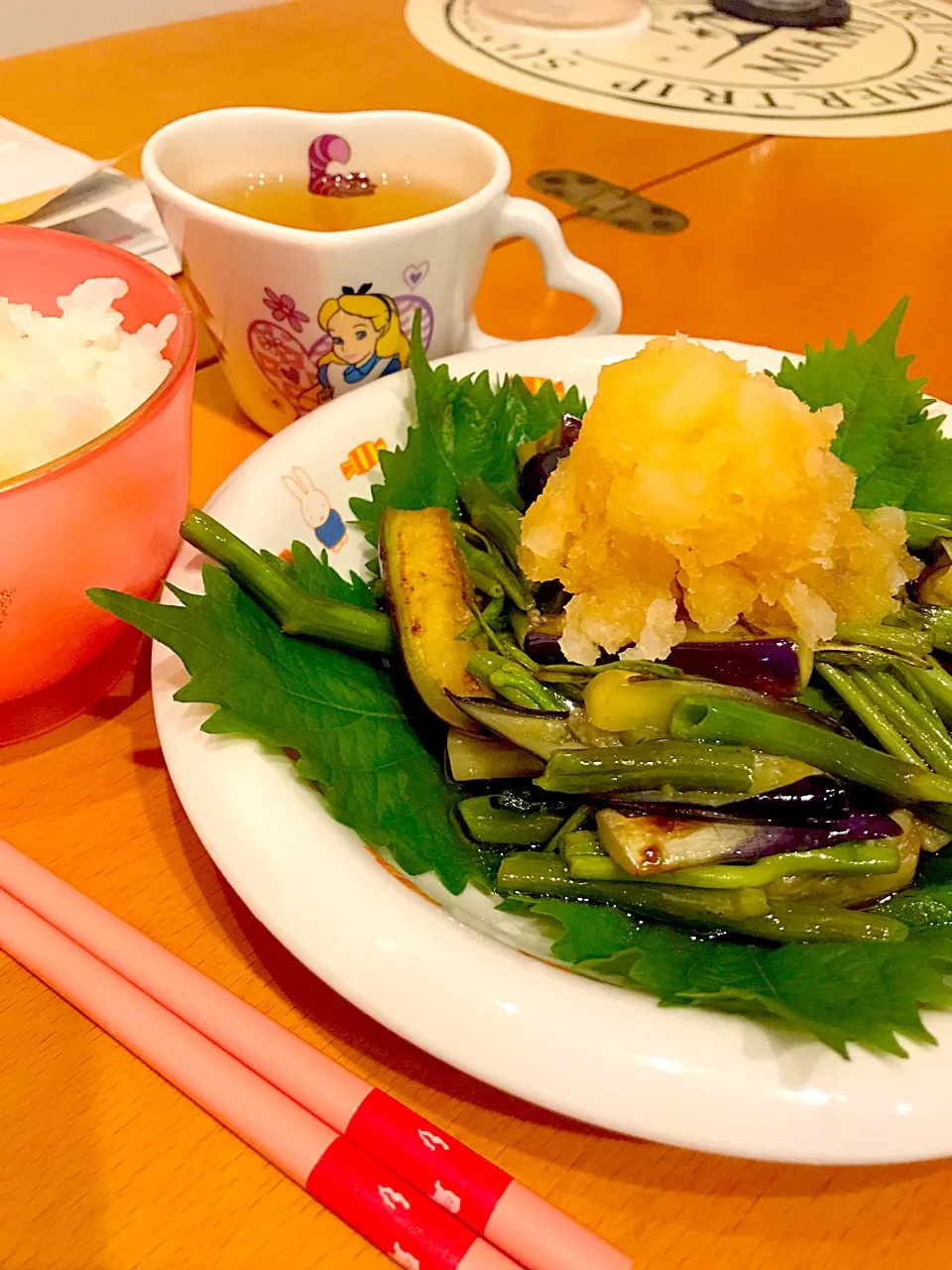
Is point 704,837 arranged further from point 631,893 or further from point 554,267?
point 554,267

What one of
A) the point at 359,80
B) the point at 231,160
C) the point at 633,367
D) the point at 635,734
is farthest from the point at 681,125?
the point at 635,734

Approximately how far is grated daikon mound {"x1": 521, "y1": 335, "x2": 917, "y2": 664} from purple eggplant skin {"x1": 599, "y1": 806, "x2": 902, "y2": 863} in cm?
18

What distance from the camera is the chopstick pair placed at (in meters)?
0.72

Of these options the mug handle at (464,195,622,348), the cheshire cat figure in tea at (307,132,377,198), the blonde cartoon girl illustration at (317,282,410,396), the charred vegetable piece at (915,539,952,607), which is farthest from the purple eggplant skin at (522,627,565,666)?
the cheshire cat figure in tea at (307,132,377,198)

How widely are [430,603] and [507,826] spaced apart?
251 mm

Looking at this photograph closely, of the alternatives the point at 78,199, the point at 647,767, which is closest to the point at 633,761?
the point at 647,767

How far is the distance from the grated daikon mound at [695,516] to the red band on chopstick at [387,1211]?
49 cm

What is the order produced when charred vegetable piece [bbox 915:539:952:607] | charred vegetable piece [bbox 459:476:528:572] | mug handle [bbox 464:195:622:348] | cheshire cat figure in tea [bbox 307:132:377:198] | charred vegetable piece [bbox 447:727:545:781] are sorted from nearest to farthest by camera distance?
charred vegetable piece [bbox 447:727:545:781] → charred vegetable piece [bbox 915:539:952:607] → charred vegetable piece [bbox 459:476:528:572] → mug handle [bbox 464:195:622:348] → cheshire cat figure in tea [bbox 307:132:377:198]

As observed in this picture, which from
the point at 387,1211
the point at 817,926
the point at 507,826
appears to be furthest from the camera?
the point at 507,826

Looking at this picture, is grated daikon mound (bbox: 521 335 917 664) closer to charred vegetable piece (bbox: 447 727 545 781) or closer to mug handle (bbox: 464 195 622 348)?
charred vegetable piece (bbox: 447 727 545 781)

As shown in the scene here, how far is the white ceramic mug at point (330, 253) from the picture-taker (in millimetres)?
1282

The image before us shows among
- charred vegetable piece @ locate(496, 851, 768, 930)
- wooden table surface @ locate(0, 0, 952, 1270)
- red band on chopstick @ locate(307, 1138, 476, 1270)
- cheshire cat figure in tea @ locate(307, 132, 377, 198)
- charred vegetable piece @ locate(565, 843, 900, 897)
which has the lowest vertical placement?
wooden table surface @ locate(0, 0, 952, 1270)

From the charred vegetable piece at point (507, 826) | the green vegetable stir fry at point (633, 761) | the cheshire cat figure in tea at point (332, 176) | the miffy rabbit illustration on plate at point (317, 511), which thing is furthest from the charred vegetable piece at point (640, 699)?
the cheshire cat figure in tea at point (332, 176)

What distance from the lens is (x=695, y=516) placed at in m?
0.95
